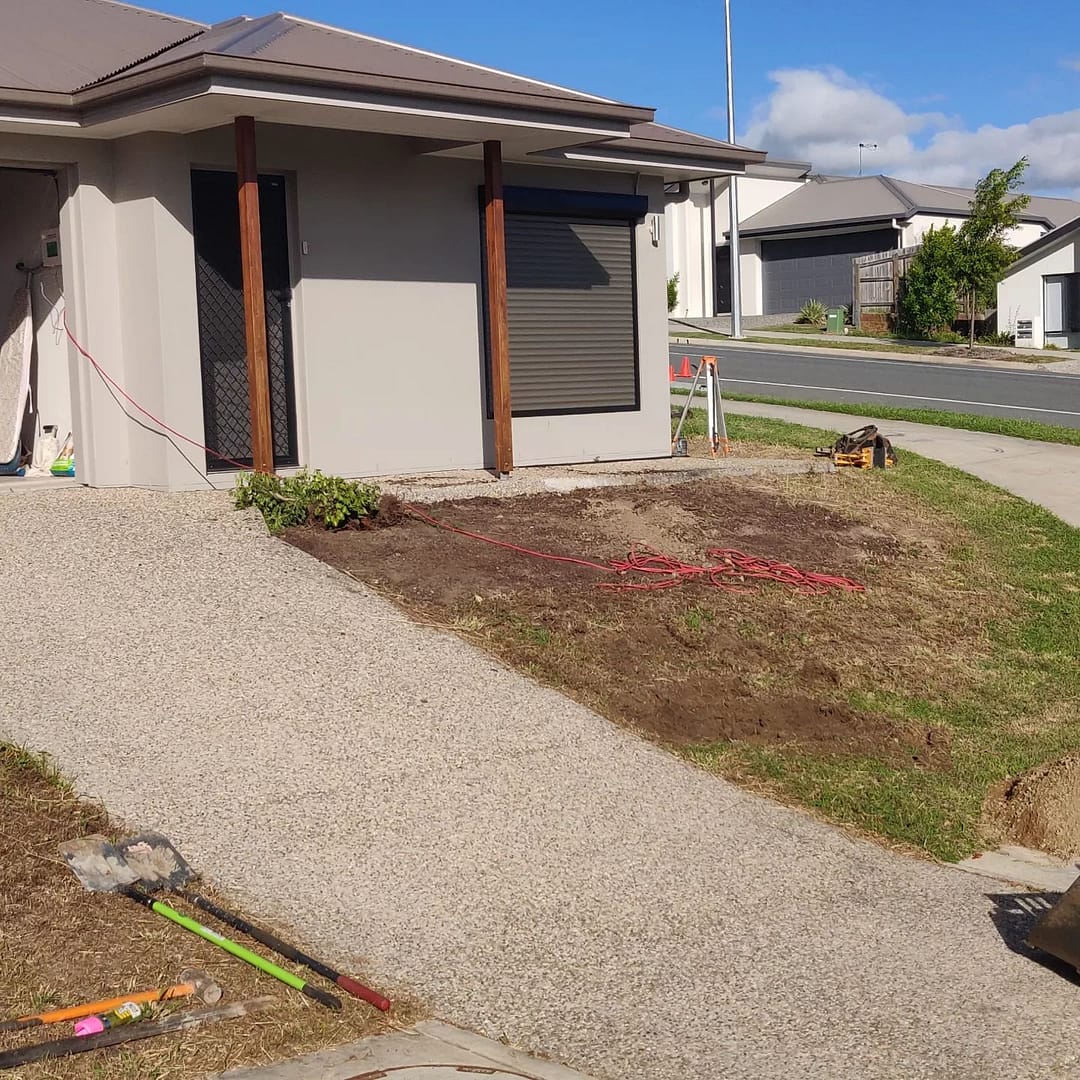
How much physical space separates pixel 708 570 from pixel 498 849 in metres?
4.61

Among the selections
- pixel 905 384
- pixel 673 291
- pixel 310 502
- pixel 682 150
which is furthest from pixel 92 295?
pixel 673 291

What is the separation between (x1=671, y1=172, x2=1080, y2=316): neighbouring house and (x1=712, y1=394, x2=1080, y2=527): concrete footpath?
26640 millimetres

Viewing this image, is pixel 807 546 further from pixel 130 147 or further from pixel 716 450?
pixel 130 147

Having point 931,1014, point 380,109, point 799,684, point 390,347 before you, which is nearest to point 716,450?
point 390,347

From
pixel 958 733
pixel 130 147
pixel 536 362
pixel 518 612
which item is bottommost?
pixel 958 733

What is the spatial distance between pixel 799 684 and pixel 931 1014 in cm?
399

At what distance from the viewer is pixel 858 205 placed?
158 ft

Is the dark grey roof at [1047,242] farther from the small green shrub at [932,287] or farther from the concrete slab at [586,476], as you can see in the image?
the concrete slab at [586,476]

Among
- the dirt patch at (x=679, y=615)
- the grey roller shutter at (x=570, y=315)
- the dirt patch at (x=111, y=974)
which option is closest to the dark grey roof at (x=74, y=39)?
the grey roller shutter at (x=570, y=315)

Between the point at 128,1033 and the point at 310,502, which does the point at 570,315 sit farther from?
the point at 128,1033

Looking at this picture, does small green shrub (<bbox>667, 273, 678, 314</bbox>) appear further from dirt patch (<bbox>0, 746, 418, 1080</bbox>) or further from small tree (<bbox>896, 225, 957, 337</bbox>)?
dirt patch (<bbox>0, 746, 418, 1080</bbox>)

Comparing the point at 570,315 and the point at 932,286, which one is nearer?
the point at 570,315

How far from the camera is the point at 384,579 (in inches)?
362

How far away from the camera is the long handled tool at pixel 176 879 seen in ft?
15.6
